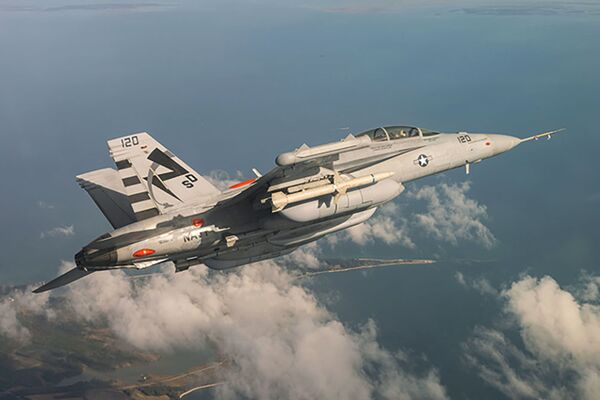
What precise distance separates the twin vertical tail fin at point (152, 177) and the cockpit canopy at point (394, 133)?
7229 mm

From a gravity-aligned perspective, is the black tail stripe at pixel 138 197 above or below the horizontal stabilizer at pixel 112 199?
below

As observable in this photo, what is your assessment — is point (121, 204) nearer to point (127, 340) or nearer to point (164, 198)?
point (164, 198)

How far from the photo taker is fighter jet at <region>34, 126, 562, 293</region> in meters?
20.0

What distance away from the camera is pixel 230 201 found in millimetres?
21359

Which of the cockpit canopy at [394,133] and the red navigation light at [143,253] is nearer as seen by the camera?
the red navigation light at [143,253]

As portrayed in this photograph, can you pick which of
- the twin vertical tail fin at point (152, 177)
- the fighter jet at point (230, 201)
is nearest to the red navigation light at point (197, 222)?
the fighter jet at point (230, 201)

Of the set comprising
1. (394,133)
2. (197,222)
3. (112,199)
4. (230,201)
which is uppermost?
(112,199)

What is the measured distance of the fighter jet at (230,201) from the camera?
19969mm

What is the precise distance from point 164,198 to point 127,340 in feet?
607

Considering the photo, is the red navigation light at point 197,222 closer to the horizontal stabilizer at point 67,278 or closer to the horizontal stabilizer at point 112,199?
the horizontal stabilizer at point 112,199

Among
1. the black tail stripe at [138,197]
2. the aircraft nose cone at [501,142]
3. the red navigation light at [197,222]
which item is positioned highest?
the black tail stripe at [138,197]

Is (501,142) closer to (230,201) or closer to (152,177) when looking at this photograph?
(230,201)

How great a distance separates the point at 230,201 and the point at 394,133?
7951 mm

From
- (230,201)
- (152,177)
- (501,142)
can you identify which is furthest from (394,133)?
(152,177)
